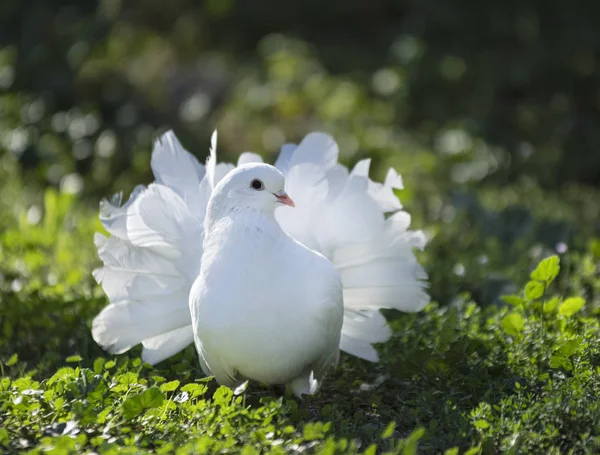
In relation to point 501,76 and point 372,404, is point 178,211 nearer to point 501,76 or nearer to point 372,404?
point 372,404

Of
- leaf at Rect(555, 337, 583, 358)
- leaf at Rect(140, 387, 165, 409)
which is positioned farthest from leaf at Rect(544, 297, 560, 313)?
leaf at Rect(140, 387, 165, 409)

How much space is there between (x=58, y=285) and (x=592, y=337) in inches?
102

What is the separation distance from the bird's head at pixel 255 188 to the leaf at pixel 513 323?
3.44ft

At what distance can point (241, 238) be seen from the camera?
11.3 feet

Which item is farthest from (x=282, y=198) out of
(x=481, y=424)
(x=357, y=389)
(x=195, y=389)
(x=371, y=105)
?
(x=371, y=105)

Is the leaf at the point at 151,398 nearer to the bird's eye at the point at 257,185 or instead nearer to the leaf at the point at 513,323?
the bird's eye at the point at 257,185

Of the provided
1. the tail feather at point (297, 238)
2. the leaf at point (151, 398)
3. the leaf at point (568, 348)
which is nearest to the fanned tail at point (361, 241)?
the tail feather at point (297, 238)

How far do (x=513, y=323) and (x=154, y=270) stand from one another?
152 centimetres

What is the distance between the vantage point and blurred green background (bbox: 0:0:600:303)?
7.25m

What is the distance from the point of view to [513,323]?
3.85m

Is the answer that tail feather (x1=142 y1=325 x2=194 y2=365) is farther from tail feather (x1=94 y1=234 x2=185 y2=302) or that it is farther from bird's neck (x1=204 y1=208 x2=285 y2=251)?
bird's neck (x1=204 y1=208 x2=285 y2=251)

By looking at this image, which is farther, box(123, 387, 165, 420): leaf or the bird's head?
the bird's head

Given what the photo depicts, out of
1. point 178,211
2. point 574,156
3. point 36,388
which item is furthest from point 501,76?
point 36,388

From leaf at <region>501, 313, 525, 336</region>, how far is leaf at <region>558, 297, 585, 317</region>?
0.25 m
